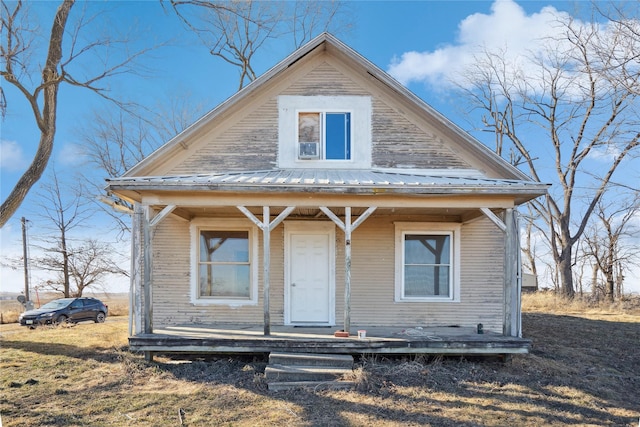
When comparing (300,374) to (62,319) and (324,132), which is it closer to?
(324,132)

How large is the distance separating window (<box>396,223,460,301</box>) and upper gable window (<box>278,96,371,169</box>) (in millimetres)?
1956

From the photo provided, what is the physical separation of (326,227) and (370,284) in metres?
1.56

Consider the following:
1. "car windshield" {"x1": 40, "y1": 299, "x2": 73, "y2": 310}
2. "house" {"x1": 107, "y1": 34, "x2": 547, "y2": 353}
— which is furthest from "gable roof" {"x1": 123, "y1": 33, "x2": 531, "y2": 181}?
"car windshield" {"x1": 40, "y1": 299, "x2": 73, "y2": 310}

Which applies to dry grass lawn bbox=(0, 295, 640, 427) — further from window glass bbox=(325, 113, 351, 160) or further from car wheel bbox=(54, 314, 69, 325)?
car wheel bbox=(54, 314, 69, 325)

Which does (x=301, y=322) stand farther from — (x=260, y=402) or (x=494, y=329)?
(x=494, y=329)

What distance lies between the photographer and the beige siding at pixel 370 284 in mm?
8258

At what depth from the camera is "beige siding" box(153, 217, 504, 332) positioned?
325 inches

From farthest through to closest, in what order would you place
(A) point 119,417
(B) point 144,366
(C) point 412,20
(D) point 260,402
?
1. (C) point 412,20
2. (B) point 144,366
3. (D) point 260,402
4. (A) point 119,417

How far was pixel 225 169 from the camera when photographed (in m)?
8.41

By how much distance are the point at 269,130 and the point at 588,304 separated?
54.1 feet

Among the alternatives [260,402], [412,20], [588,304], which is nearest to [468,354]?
[260,402]

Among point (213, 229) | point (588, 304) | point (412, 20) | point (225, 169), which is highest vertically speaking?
point (412, 20)

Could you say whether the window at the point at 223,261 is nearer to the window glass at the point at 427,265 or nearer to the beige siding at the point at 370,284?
the beige siding at the point at 370,284

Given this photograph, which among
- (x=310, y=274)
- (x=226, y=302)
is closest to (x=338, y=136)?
(x=310, y=274)
